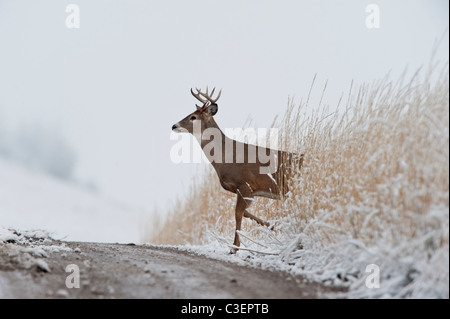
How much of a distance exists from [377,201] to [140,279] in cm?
183

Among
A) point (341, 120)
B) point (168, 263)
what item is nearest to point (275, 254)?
point (168, 263)

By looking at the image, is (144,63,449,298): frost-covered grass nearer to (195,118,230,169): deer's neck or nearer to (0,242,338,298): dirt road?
(0,242,338,298): dirt road

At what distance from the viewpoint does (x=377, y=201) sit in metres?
3.72

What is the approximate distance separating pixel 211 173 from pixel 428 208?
5.70 m

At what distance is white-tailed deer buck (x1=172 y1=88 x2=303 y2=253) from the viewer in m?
6.11

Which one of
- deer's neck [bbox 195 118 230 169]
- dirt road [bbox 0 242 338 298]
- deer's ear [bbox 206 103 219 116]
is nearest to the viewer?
dirt road [bbox 0 242 338 298]

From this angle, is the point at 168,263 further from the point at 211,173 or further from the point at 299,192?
the point at 211,173

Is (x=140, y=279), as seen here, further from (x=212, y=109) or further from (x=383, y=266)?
(x=212, y=109)

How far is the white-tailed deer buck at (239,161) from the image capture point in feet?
20.1

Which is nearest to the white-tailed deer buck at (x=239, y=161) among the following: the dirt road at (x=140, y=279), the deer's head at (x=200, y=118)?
the deer's head at (x=200, y=118)

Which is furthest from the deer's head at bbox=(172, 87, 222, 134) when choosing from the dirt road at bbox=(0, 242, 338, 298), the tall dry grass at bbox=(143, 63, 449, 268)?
the dirt road at bbox=(0, 242, 338, 298)

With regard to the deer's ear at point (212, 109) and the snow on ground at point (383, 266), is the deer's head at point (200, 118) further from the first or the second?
the snow on ground at point (383, 266)

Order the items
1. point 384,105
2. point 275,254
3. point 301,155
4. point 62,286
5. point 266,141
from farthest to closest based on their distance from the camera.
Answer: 1. point 266,141
2. point 301,155
3. point 275,254
4. point 384,105
5. point 62,286

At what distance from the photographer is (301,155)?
5883 mm
